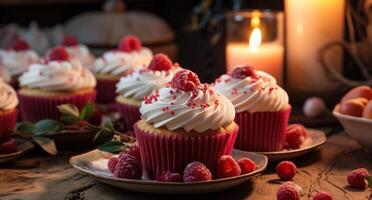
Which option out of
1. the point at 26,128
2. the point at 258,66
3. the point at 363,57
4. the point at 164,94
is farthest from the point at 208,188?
the point at 363,57

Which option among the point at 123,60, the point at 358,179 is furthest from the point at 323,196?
the point at 123,60

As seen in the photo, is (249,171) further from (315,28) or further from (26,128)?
(315,28)

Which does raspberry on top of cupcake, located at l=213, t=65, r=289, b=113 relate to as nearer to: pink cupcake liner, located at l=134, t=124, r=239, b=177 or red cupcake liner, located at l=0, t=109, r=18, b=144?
pink cupcake liner, located at l=134, t=124, r=239, b=177

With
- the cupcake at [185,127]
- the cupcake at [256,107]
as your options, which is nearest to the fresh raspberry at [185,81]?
the cupcake at [185,127]

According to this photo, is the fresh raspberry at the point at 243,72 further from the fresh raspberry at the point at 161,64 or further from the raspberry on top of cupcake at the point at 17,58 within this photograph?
the raspberry on top of cupcake at the point at 17,58

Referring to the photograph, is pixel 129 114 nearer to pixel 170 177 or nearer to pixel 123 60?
pixel 123 60

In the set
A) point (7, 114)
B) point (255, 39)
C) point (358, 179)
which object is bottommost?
point (358, 179)
